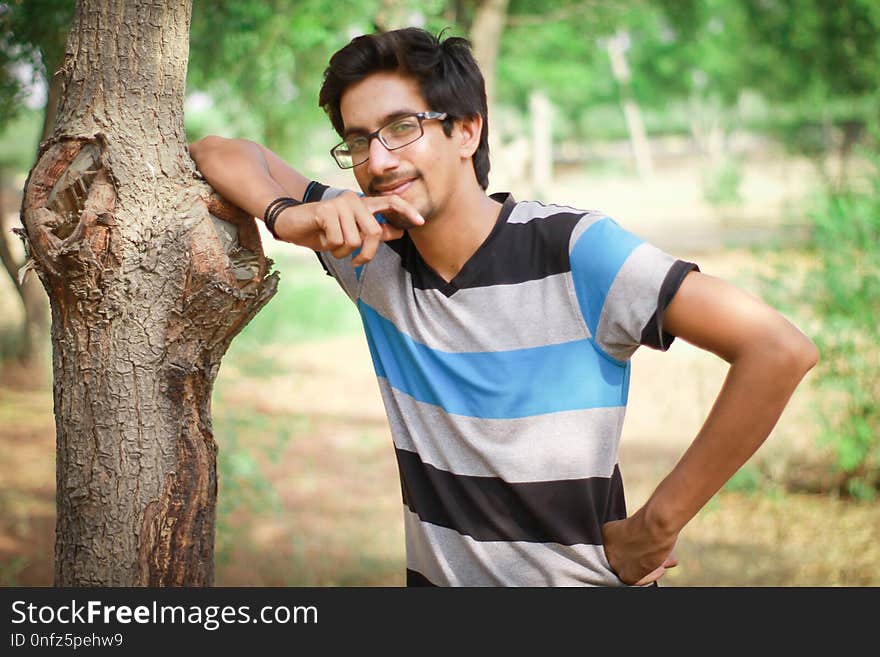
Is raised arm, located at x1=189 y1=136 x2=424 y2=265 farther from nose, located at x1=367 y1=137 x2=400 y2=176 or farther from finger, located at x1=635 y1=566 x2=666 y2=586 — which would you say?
finger, located at x1=635 y1=566 x2=666 y2=586

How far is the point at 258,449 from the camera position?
734 centimetres

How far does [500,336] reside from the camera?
6.97 ft

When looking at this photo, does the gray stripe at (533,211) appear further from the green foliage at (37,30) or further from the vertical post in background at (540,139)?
the vertical post in background at (540,139)

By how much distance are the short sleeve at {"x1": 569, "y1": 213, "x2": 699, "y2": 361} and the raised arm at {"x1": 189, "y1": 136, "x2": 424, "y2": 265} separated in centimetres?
40

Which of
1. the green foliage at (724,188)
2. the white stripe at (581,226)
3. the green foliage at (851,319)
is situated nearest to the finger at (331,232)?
the white stripe at (581,226)

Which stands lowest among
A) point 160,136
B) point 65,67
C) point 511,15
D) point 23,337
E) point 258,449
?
point 160,136

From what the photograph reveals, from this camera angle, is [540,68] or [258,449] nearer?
[258,449]

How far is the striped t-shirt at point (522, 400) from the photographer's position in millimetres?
2057

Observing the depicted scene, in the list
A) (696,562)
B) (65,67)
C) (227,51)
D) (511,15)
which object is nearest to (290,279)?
(511,15)

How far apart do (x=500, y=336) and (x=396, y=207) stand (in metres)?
0.39

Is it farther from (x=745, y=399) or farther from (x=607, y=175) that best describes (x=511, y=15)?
(x=607, y=175)

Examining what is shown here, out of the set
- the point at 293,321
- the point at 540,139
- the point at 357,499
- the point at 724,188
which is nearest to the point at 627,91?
the point at 540,139

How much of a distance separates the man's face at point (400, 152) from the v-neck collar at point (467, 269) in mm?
136
